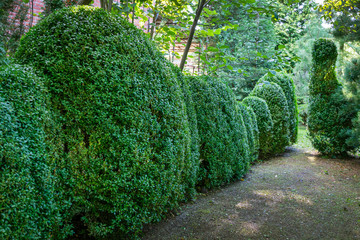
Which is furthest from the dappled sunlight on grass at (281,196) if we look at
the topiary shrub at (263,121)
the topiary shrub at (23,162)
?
the topiary shrub at (23,162)

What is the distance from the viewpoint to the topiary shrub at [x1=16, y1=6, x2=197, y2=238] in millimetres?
2535

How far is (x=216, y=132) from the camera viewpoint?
508cm

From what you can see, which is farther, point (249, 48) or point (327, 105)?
point (249, 48)

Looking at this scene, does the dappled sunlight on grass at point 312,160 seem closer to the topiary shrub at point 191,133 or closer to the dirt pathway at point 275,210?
the dirt pathway at point 275,210

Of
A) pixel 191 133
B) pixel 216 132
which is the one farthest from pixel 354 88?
pixel 191 133

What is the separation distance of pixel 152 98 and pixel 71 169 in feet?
3.84

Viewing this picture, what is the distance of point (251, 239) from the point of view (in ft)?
10.6

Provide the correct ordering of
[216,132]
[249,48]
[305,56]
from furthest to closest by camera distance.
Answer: [305,56] < [249,48] < [216,132]

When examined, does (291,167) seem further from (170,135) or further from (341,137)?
(170,135)

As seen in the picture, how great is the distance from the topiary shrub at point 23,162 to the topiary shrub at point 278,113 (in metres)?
8.03

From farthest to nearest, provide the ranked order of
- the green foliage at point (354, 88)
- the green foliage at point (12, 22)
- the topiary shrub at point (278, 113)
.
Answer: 1. the topiary shrub at point (278, 113)
2. the green foliage at point (354, 88)
3. the green foliage at point (12, 22)

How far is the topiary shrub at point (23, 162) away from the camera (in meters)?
1.87

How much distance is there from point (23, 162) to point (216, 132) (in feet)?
11.9

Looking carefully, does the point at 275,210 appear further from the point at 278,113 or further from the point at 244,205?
the point at 278,113
